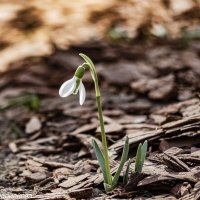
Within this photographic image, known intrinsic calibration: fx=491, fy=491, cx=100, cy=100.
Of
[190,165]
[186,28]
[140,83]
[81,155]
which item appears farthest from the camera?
[186,28]

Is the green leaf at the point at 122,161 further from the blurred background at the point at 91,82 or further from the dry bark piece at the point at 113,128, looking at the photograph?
the dry bark piece at the point at 113,128

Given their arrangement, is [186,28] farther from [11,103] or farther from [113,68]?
[11,103]

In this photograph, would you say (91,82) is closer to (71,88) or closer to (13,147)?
(13,147)

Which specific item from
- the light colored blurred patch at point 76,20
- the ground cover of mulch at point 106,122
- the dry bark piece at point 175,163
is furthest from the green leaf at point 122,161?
the light colored blurred patch at point 76,20

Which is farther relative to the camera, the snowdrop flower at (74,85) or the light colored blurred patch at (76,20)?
the light colored blurred patch at (76,20)

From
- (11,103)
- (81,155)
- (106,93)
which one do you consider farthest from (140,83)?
(81,155)

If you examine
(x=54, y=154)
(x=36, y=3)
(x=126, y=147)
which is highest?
(x=36, y=3)

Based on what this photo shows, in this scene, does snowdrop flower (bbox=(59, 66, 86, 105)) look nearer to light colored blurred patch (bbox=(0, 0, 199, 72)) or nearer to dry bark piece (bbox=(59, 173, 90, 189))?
dry bark piece (bbox=(59, 173, 90, 189))

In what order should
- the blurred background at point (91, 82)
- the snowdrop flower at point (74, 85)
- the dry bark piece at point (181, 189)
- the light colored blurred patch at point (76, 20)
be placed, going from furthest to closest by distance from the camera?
the light colored blurred patch at point (76, 20) → the blurred background at point (91, 82) → the snowdrop flower at point (74, 85) → the dry bark piece at point (181, 189)

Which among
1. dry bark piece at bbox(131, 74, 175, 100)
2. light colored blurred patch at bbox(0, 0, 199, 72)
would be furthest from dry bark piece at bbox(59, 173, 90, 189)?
light colored blurred patch at bbox(0, 0, 199, 72)
